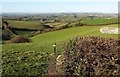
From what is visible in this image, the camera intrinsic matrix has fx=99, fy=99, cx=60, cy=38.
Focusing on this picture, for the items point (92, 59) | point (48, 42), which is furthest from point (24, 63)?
point (48, 42)

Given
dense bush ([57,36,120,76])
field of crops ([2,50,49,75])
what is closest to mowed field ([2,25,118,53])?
field of crops ([2,50,49,75])

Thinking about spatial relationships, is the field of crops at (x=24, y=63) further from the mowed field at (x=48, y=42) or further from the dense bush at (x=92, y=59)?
the dense bush at (x=92, y=59)

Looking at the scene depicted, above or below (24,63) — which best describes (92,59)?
above

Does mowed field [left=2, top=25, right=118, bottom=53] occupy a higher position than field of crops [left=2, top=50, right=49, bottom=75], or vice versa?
mowed field [left=2, top=25, right=118, bottom=53]

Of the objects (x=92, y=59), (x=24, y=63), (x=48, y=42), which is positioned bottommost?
(x=24, y=63)

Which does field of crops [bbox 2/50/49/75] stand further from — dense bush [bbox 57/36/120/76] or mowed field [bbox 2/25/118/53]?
dense bush [bbox 57/36/120/76]

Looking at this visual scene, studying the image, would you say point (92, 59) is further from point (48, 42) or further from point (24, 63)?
point (48, 42)

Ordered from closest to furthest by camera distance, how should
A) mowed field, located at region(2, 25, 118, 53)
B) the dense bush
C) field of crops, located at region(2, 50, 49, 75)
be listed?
1. the dense bush
2. field of crops, located at region(2, 50, 49, 75)
3. mowed field, located at region(2, 25, 118, 53)

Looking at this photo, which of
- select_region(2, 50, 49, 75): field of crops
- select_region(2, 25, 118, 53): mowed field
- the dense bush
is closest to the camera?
the dense bush

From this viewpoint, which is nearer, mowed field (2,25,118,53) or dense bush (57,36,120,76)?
dense bush (57,36,120,76)
